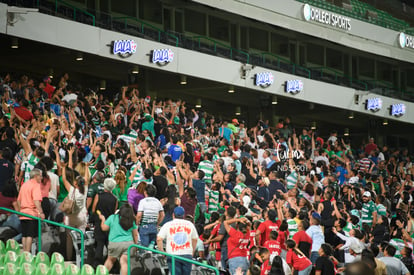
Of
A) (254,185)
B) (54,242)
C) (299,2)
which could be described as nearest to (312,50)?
(299,2)

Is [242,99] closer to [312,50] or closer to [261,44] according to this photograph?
[261,44]

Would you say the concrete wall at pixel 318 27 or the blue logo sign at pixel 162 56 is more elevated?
the concrete wall at pixel 318 27

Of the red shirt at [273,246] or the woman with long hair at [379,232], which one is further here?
the woman with long hair at [379,232]

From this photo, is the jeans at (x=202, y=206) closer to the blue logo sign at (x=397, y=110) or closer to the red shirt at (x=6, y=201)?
the red shirt at (x=6, y=201)

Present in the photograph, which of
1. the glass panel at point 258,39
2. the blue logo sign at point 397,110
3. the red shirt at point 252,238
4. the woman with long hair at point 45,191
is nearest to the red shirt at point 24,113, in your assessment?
the woman with long hair at point 45,191

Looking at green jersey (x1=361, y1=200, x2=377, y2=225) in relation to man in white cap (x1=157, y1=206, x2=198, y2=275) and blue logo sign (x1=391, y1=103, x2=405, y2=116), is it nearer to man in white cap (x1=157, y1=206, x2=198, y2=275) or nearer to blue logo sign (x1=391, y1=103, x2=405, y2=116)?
man in white cap (x1=157, y1=206, x2=198, y2=275)

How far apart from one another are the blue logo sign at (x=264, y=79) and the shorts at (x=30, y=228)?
18.7 m

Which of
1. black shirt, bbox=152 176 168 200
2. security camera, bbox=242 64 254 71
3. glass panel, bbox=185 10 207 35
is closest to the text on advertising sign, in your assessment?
security camera, bbox=242 64 254 71

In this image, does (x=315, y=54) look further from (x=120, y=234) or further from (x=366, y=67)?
(x=120, y=234)

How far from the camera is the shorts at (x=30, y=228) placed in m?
11.9

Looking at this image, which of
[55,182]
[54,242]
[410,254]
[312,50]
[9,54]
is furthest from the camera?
[312,50]

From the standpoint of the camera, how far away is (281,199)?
17812 millimetres

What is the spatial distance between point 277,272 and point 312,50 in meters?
25.5

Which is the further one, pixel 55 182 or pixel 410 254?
pixel 410 254
